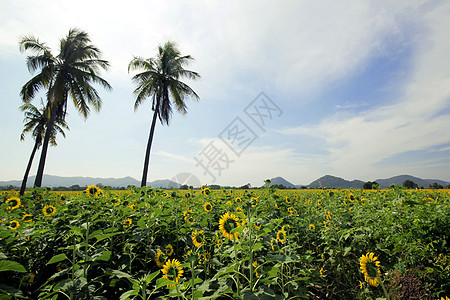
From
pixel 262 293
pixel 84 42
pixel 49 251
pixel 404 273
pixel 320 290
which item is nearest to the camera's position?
pixel 262 293

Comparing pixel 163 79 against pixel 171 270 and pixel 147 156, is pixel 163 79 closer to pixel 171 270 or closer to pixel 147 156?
pixel 147 156

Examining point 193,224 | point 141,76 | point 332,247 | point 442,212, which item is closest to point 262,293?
point 193,224

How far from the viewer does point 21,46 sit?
11.5 metres

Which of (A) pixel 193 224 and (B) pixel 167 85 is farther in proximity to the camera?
(B) pixel 167 85

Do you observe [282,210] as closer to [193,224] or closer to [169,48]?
[193,224]

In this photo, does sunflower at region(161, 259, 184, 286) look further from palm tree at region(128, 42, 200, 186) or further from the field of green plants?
palm tree at region(128, 42, 200, 186)

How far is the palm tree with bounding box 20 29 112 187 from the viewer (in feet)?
37.5

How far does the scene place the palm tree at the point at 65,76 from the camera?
11.4 meters

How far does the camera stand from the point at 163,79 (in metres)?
14.8

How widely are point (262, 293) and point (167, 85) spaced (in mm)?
15418

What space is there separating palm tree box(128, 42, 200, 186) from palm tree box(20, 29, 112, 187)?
81.1 inches

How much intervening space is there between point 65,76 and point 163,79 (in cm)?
556

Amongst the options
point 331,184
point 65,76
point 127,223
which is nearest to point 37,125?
point 65,76

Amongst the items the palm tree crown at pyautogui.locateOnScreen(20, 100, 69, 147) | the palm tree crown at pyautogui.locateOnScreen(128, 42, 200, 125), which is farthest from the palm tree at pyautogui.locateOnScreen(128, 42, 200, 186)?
the palm tree crown at pyautogui.locateOnScreen(20, 100, 69, 147)
